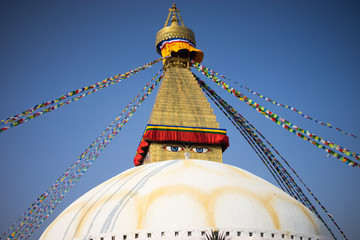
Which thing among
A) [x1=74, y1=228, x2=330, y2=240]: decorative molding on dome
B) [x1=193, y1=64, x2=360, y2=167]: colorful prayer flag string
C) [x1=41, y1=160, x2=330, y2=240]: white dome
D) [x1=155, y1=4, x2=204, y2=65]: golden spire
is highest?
[x1=155, y1=4, x2=204, y2=65]: golden spire

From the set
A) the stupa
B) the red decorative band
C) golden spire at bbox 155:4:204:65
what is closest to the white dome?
the stupa

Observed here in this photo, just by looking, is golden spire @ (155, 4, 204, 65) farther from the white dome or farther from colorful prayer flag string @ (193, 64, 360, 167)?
the white dome

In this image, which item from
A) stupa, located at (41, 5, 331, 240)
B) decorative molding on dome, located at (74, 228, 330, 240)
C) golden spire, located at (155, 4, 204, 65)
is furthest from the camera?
golden spire, located at (155, 4, 204, 65)

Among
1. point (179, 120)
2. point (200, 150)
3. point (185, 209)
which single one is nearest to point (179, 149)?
point (200, 150)

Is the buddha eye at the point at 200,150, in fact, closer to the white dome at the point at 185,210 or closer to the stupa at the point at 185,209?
the stupa at the point at 185,209

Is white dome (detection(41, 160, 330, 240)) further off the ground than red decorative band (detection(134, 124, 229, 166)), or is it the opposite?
red decorative band (detection(134, 124, 229, 166))

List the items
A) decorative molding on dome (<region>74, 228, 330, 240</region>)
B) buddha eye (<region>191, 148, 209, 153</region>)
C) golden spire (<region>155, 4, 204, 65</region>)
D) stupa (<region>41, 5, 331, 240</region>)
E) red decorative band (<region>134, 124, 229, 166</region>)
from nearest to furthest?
decorative molding on dome (<region>74, 228, 330, 240</region>)
stupa (<region>41, 5, 331, 240</region>)
red decorative band (<region>134, 124, 229, 166</region>)
buddha eye (<region>191, 148, 209, 153</region>)
golden spire (<region>155, 4, 204, 65</region>)

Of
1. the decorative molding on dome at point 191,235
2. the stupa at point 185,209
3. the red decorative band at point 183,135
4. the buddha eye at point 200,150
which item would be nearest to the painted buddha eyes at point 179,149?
the buddha eye at point 200,150

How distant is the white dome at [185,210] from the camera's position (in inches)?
171

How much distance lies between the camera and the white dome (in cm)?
434

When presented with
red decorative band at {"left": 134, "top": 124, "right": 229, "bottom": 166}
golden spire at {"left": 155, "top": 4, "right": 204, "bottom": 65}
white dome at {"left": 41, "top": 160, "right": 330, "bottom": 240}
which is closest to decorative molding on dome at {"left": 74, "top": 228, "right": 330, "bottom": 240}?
A: white dome at {"left": 41, "top": 160, "right": 330, "bottom": 240}

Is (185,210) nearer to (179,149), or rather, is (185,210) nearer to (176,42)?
(179,149)

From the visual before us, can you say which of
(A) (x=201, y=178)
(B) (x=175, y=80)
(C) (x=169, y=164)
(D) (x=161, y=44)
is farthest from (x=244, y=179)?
(D) (x=161, y=44)

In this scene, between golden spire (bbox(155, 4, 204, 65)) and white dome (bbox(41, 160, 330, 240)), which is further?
golden spire (bbox(155, 4, 204, 65))
